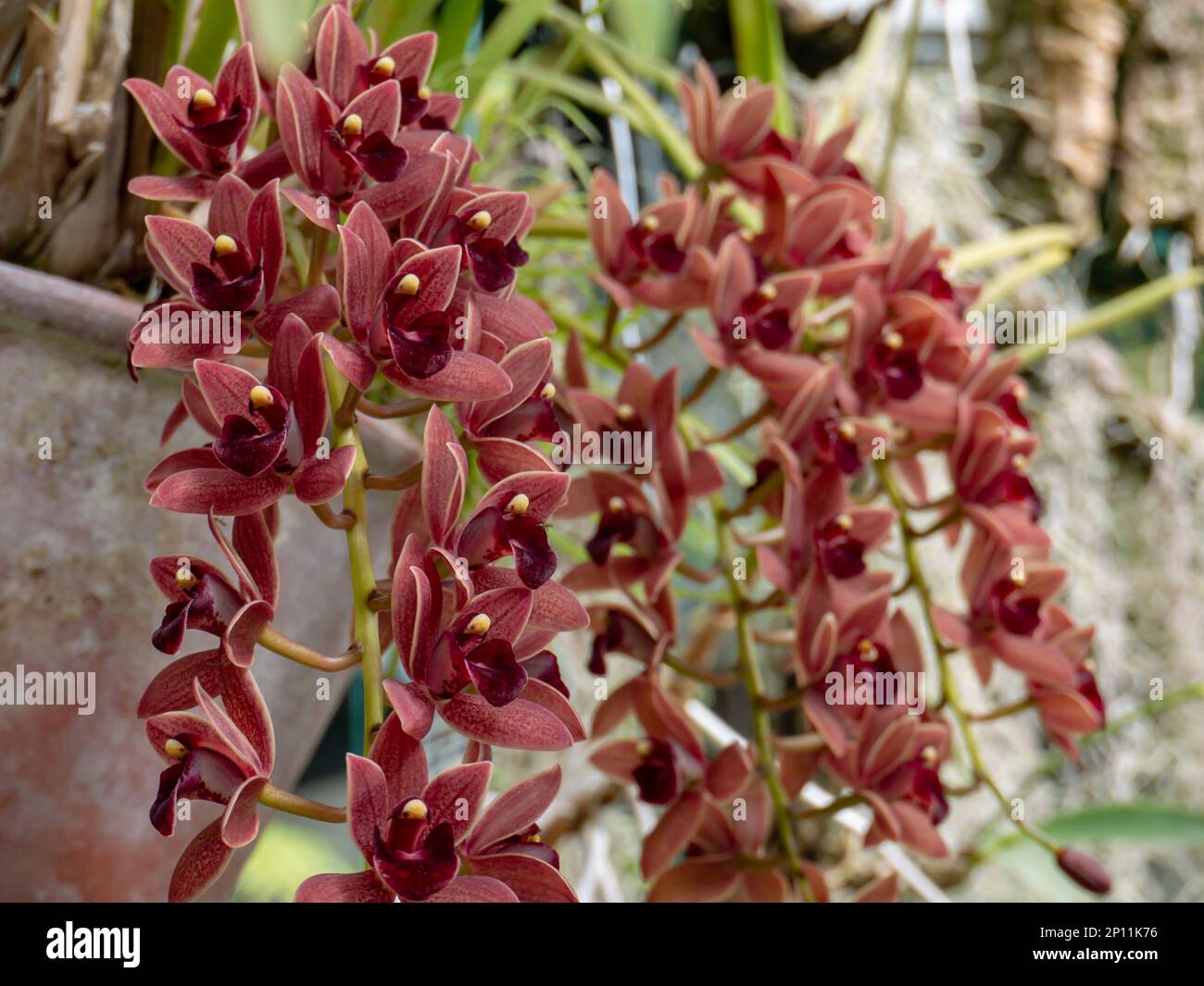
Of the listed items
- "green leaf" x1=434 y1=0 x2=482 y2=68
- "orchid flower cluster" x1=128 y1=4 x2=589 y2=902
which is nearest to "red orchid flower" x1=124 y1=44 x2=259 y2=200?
"orchid flower cluster" x1=128 y1=4 x2=589 y2=902

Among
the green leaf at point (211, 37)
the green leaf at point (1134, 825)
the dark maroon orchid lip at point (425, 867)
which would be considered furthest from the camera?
the green leaf at point (1134, 825)

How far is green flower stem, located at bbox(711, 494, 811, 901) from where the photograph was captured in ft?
1.80

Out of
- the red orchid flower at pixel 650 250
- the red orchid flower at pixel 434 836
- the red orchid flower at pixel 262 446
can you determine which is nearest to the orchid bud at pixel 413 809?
the red orchid flower at pixel 434 836

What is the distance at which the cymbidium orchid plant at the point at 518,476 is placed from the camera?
0.34m

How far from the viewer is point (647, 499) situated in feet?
1.89

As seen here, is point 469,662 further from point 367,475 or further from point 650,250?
point 650,250

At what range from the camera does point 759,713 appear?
57cm

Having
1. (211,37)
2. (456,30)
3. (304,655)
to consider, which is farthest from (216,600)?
(456,30)

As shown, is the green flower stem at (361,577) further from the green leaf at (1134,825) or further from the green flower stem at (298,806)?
the green leaf at (1134,825)

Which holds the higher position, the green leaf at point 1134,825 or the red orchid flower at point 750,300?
the red orchid flower at point 750,300

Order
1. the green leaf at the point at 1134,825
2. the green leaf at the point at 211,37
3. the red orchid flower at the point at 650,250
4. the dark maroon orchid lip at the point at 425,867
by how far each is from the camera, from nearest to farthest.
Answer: the dark maroon orchid lip at the point at 425,867, the green leaf at the point at 211,37, the red orchid flower at the point at 650,250, the green leaf at the point at 1134,825

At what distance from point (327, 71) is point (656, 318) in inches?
28.9
